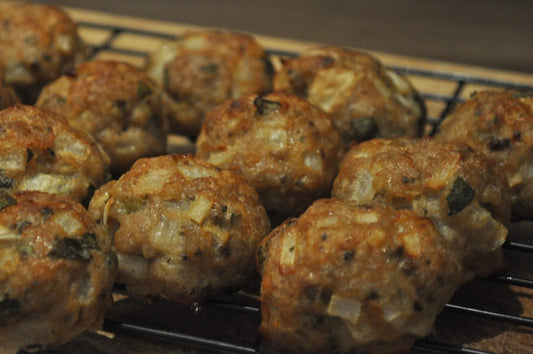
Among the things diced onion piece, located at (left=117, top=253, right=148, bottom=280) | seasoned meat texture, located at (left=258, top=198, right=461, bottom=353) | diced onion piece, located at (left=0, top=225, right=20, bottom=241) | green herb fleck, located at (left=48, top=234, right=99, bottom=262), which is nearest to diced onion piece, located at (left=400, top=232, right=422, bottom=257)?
seasoned meat texture, located at (left=258, top=198, right=461, bottom=353)

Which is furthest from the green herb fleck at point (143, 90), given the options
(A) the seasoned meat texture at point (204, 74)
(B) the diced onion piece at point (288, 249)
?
(B) the diced onion piece at point (288, 249)

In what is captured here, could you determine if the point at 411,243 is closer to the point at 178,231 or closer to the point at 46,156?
the point at 178,231

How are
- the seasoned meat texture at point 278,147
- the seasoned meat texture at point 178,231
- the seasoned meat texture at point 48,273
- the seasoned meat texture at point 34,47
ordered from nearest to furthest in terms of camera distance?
1. the seasoned meat texture at point 48,273
2. the seasoned meat texture at point 178,231
3. the seasoned meat texture at point 278,147
4. the seasoned meat texture at point 34,47

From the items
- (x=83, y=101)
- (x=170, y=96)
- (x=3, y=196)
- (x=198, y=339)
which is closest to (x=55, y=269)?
(x=3, y=196)

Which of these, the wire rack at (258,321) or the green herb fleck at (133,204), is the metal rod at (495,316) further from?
the green herb fleck at (133,204)

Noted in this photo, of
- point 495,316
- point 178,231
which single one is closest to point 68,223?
point 178,231

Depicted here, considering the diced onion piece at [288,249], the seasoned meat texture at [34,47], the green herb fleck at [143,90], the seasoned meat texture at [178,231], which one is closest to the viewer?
the diced onion piece at [288,249]
